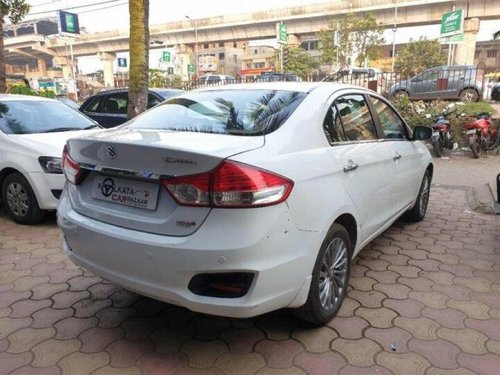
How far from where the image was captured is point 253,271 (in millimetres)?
2174

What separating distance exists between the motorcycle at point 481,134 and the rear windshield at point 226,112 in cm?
764

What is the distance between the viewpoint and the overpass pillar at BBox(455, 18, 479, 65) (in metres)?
33.8

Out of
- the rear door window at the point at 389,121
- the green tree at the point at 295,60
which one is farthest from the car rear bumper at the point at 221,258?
the green tree at the point at 295,60

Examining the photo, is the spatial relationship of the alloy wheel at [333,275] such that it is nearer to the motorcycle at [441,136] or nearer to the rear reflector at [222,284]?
the rear reflector at [222,284]

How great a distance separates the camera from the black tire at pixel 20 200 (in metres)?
4.87

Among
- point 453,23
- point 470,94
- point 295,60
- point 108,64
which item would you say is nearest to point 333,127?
point 470,94

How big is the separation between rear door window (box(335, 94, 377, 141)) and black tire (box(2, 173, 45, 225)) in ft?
11.7

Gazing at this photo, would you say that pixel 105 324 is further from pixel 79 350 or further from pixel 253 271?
pixel 253 271

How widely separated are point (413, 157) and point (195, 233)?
297 cm

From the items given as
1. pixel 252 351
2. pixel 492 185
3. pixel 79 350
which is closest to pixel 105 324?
pixel 79 350

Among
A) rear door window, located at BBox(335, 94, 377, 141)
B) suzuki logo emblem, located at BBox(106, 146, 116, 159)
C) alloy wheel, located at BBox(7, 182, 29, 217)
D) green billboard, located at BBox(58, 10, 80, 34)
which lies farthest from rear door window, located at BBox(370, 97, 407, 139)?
green billboard, located at BBox(58, 10, 80, 34)

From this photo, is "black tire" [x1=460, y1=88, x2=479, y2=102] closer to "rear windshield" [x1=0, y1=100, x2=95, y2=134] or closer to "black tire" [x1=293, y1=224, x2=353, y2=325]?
"rear windshield" [x1=0, y1=100, x2=95, y2=134]

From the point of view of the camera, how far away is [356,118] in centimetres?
345

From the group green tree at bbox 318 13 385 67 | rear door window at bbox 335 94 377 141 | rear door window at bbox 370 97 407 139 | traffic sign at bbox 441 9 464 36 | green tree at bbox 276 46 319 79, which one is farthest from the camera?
green tree at bbox 276 46 319 79
